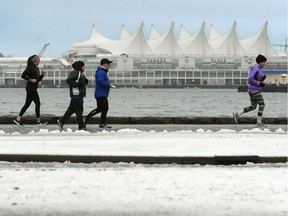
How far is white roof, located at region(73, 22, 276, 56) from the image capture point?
4365 inches

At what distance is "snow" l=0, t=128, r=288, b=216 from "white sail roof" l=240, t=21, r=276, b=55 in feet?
349

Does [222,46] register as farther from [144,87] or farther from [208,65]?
[144,87]

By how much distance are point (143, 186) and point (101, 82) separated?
4983 mm

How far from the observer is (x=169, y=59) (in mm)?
113875

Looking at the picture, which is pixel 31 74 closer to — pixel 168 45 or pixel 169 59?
pixel 168 45

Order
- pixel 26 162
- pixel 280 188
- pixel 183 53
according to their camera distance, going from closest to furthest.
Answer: pixel 280 188
pixel 26 162
pixel 183 53

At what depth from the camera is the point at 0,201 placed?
339 cm

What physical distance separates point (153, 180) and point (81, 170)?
77cm

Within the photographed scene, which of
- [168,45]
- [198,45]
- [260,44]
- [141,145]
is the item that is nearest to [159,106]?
[141,145]

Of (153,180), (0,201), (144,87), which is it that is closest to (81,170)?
(153,180)

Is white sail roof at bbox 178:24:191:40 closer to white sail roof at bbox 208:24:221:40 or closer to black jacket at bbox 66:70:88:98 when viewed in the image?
white sail roof at bbox 208:24:221:40

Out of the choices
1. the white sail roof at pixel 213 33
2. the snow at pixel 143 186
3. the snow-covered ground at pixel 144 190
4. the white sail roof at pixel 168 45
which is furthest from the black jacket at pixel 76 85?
the white sail roof at pixel 213 33

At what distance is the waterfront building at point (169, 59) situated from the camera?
112188 millimetres

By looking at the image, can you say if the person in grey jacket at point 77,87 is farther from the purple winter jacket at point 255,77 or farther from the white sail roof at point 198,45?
the white sail roof at point 198,45
